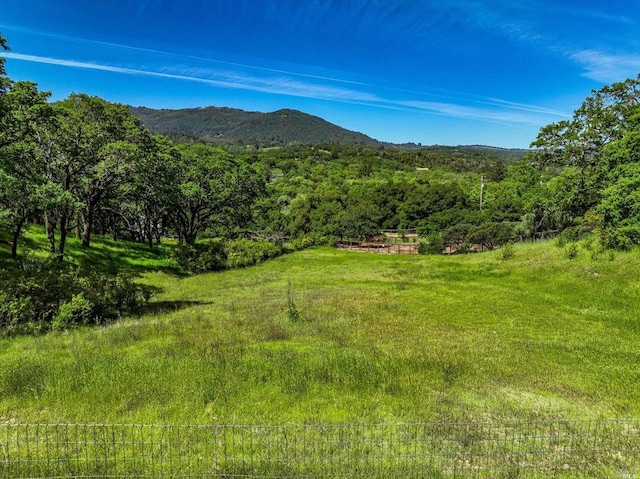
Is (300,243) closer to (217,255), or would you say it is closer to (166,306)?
(217,255)

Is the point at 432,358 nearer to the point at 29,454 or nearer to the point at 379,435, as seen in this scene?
the point at 379,435

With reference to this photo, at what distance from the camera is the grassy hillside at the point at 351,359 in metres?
7.84

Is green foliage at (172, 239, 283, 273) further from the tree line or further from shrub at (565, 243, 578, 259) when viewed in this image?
shrub at (565, 243, 578, 259)

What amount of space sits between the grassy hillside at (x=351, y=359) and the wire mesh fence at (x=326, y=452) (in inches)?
23.6

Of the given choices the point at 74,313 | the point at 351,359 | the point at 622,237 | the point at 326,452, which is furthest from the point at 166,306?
the point at 622,237

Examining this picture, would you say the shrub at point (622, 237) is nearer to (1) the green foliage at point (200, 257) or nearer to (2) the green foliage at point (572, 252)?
(2) the green foliage at point (572, 252)

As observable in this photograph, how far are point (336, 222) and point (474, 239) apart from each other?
2148 cm

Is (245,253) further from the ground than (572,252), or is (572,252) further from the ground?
(572,252)

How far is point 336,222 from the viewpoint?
61.2 meters

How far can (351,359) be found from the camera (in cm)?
A: 1034

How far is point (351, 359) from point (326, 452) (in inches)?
164

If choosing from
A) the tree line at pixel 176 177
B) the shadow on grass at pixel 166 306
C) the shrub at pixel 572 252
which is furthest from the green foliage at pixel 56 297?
the shrub at pixel 572 252

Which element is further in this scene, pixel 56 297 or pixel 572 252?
pixel 572 252

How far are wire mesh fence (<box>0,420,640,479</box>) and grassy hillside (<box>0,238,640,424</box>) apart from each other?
0.60 meters
